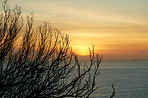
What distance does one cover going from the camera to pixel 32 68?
20.8 feet

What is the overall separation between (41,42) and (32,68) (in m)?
1.87

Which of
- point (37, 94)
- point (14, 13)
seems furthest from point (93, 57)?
point (14, 13)

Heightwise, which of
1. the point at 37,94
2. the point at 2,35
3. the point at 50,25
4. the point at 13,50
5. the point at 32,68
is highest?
the point at 50,25

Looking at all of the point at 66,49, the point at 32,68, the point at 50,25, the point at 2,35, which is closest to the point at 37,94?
the point at 32,68

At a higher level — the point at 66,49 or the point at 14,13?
the point at 14,13

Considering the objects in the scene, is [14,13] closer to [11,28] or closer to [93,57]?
[11,28]

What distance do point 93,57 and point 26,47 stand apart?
2688 mm

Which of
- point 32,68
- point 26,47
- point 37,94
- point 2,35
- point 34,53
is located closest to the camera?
point 37,94

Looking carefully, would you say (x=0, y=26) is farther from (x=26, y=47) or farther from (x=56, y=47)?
(x=56, y=47)

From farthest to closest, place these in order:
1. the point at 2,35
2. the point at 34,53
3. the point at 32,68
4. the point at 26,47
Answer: the point at 34,53 < the point at 26,47 < the point at 2,35 < the point at 32,68

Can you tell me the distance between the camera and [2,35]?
6973 millimetres

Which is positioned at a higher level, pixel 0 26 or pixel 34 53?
pixel 0 26

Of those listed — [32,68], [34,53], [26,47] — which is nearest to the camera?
[32,68]

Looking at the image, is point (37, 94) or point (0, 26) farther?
point (0, 26)
